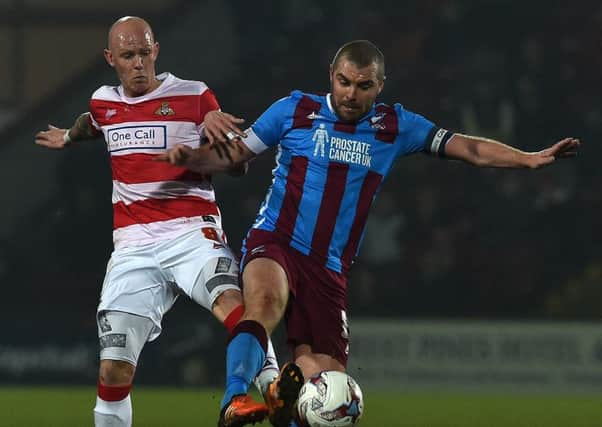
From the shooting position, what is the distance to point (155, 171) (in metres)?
6.12

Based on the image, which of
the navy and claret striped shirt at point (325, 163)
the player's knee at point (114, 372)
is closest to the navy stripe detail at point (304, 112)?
the navy and claret striped shirt at point (325, 163)

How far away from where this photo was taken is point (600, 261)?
45.1 feet

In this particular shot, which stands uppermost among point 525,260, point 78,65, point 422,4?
point 422,4

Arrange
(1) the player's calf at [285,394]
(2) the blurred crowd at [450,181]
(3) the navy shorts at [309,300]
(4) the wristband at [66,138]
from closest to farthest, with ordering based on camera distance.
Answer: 1. (1) the player's calf at [285,394]
2. (3) the navy shorts at [309,300]
3. (4) the wristband at [66,138]
4. (2) the blurred crowd at [450,181]

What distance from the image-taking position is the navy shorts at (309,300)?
5824 millimetres

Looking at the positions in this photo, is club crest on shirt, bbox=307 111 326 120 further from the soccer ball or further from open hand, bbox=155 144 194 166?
the soccer ball

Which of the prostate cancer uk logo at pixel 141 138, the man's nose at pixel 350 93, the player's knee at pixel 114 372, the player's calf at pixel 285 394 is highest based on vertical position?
the man's nose at pixel 350 93

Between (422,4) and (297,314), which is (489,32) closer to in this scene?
(422,4)

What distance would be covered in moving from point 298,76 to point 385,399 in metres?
4.72

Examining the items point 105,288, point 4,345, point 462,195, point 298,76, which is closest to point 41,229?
point 4,345

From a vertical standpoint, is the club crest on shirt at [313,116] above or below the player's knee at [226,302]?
above

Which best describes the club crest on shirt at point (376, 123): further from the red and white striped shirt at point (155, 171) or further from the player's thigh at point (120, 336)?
the player's thigh at point (120, 336)

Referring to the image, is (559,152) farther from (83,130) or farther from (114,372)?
(83,130)

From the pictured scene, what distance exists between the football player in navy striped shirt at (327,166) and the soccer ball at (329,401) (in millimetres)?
506
